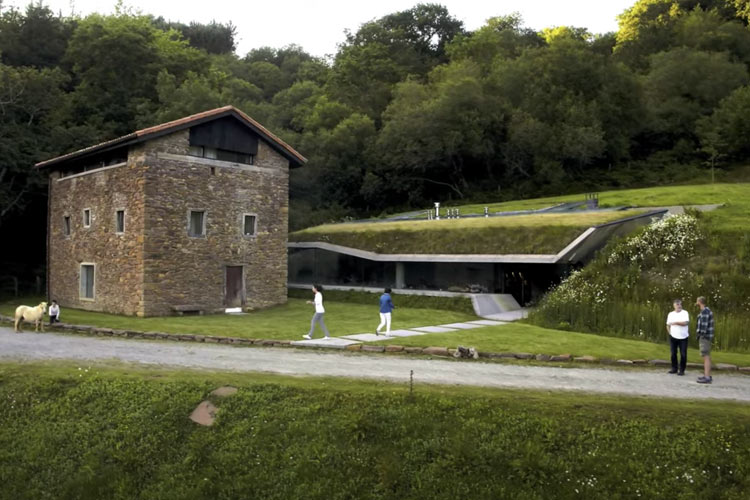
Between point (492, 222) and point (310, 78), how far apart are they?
46.7m

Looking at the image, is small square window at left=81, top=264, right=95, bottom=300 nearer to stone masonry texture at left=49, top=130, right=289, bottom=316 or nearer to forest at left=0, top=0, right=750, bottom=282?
stone masonry texture at left=49, top=130, right=289, bottom=316

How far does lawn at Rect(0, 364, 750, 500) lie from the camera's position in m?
8.35

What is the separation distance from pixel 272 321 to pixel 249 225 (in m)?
6.51

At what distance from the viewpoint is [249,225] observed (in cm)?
2669

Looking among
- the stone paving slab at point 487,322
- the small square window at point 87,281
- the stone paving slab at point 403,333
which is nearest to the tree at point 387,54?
the small square window at point 87,281

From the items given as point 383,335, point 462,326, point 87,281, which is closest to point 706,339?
point 383,335

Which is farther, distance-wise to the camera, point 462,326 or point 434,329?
point 462,326

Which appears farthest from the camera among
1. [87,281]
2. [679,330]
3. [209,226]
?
[87,281]

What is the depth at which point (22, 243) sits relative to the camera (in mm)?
39062

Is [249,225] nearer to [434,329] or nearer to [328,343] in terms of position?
[434,329]

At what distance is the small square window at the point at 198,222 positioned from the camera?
2469 cm

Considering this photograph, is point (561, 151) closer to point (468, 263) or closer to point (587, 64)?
point (587, 64)

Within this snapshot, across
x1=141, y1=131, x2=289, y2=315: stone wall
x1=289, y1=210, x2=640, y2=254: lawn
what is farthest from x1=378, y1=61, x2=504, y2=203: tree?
x1=141, y1=131, x2=289, y2=315: stone wall

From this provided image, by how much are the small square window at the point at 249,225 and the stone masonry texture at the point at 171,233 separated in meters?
0.20
